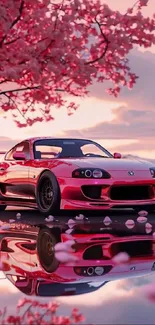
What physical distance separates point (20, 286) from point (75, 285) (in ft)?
1.37

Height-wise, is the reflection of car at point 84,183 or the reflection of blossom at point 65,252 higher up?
the reflection of car at point 84,183

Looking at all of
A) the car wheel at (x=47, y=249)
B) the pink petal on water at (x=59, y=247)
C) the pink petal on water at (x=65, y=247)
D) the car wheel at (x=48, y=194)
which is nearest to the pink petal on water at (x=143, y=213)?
the car wheel at (x=48, y=194)

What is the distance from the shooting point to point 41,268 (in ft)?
19.7

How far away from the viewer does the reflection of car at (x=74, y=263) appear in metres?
5.24

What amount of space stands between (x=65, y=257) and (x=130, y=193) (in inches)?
187

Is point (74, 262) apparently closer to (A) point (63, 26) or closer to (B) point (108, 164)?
(A) point (63, 26)

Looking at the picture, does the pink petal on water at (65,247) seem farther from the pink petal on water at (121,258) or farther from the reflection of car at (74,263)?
the pink petal on water at (121,258)

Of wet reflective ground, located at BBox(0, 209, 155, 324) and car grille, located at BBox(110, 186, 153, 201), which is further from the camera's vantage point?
car grille, located at BBox(110, 186, 153, 201)

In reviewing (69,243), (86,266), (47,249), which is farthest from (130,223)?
(86,266)

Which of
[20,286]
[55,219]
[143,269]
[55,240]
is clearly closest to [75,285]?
[20,286]

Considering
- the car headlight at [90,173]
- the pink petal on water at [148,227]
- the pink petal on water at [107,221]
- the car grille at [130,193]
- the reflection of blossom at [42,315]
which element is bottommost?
the reflection of blossom at [42,315]

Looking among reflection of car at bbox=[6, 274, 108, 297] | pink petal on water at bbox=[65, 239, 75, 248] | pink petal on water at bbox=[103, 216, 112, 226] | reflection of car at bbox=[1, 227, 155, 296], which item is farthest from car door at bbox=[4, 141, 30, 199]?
reflection of car at bbox=[6, 274, 108, 297]

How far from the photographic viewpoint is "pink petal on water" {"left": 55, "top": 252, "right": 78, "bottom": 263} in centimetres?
644

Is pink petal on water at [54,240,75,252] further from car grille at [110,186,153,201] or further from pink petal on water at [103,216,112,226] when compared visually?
car grille at [110,186,153,201]
